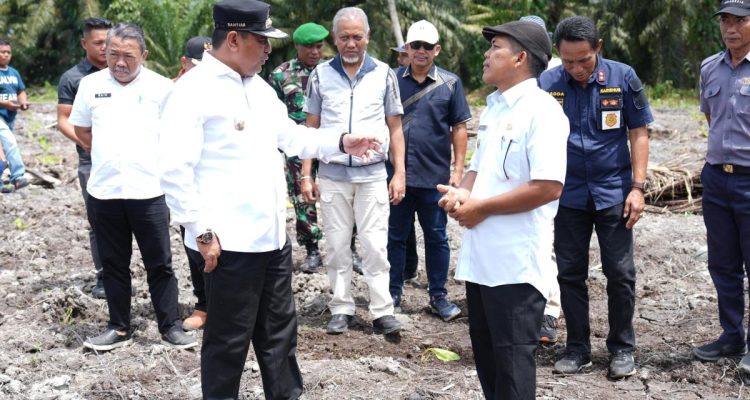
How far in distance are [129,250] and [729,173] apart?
362cm

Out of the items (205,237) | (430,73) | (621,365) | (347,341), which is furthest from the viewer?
(430,73)

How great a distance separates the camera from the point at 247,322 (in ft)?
12.1

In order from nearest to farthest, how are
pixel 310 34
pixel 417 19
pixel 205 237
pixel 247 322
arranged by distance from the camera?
pixel 205 237 < pixel 247 322 < pixel 310 34 < pixel 417 19

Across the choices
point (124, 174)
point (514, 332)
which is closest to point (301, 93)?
point (124, 174)

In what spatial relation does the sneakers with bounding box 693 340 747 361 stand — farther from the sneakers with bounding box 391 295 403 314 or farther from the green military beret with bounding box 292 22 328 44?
the green military beret with bounding box 292 22 328 44

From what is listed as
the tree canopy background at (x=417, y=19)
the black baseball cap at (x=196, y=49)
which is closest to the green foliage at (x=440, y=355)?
the black baseball cap at (x=196, y=49)

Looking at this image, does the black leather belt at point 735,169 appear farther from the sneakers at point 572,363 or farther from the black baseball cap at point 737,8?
the sneakers at point 572,363

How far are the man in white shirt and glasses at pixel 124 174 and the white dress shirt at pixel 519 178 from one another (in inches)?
96.6

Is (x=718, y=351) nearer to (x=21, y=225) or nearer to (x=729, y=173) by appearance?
(x=729, y=173)

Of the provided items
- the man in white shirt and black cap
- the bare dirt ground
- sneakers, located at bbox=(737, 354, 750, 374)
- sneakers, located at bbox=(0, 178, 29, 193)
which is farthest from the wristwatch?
sneakers, located at bbox=(0, 178, 29, 193)

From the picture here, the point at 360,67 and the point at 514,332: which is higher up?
the point at 360,67

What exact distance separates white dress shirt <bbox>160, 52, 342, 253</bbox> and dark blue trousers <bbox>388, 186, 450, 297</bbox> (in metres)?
2.25

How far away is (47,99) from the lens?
77.6 feet

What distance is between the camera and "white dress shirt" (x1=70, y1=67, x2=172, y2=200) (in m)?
5.00
